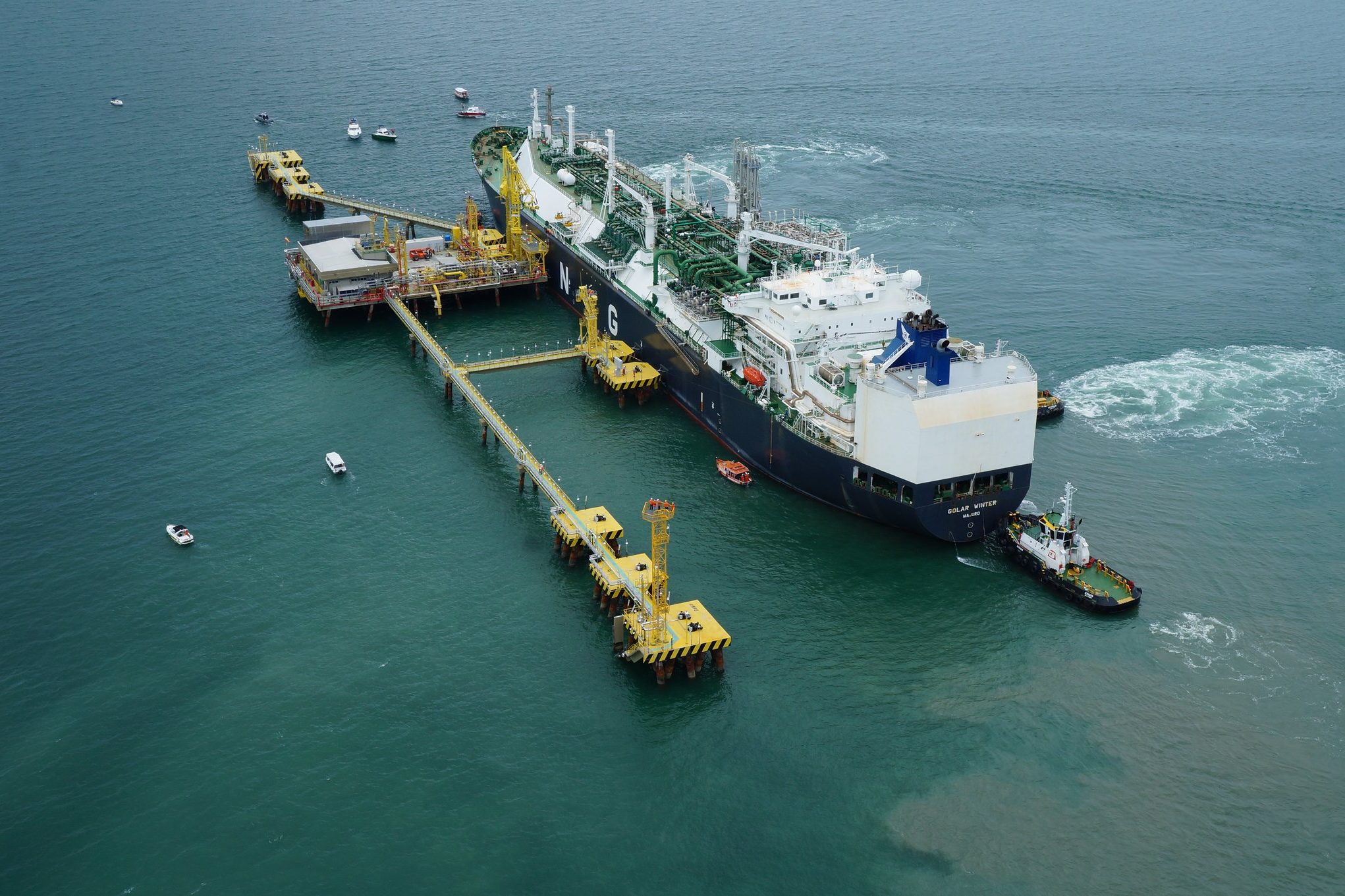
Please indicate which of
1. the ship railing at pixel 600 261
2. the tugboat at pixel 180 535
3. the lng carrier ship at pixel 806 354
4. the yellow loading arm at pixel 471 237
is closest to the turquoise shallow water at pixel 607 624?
the tugboat at pixel 180 535

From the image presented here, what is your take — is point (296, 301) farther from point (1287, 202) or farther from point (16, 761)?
point (1287, 202)

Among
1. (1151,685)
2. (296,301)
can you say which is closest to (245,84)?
(296,301)

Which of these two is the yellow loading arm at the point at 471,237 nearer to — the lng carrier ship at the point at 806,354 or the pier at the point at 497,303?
the pier at the point at 497,303

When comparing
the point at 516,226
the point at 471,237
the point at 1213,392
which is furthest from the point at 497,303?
the point at 1213,392

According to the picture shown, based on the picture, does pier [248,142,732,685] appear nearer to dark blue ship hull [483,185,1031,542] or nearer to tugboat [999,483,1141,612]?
dark blue ship hull [483,185,1031,542]

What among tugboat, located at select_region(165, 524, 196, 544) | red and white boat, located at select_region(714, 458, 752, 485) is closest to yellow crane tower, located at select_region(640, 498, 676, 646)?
red and white boat, located at select_region(714, 458, 752, 485)
